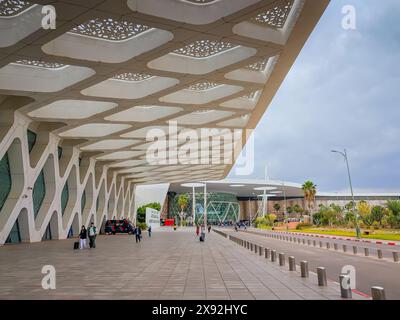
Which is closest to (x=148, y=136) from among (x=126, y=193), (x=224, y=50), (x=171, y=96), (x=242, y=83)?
(x=171, y=96)

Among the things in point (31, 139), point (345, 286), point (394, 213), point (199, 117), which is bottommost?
point (345, 286)

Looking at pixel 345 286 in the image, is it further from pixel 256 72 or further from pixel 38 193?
pixel 38 193

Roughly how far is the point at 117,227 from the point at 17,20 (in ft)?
109

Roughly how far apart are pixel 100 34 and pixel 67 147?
17735 millimetres

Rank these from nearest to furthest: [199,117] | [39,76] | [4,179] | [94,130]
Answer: [39,76] < [4,179] < [199,117] < [94,130]

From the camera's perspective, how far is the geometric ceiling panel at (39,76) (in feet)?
56.6

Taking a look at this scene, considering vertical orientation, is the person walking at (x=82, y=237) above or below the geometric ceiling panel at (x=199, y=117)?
below

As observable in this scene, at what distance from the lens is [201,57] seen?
57.9 ft

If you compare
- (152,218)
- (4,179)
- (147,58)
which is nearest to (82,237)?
(4,179)

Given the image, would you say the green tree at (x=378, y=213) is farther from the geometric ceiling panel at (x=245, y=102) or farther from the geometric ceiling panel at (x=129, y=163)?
the geometric ceiling panel at (x=245, y=102)

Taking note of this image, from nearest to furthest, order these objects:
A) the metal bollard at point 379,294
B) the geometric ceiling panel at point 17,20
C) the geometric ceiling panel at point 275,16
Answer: the metal bollard at point 379,294
the geometric ceiling panel at point 17,20
the geometric ceiling panel at point 275,16

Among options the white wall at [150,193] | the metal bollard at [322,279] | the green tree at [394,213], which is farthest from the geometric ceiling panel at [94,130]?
the white wall at [150,193]

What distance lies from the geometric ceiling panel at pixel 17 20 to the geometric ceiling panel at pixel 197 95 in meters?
10.4

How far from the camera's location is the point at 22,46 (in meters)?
13.2
